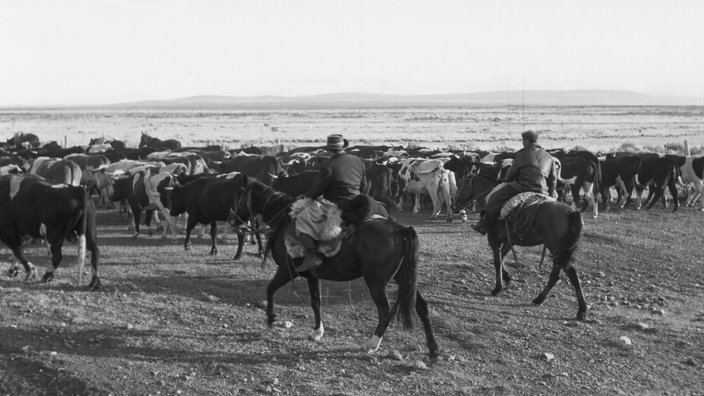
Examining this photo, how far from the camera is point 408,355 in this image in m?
9.15

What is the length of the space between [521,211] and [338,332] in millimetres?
3633

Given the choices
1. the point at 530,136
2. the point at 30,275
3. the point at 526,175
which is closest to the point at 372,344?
the point at 526,175

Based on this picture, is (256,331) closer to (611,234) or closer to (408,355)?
(408,355)

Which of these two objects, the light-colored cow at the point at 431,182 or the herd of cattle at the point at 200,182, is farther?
the light-colored cow at the point at 431,182

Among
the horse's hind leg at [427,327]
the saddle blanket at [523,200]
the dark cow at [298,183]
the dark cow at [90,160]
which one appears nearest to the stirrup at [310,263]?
the horse's hind leg at [427,327]

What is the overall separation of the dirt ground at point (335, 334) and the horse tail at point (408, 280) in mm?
563

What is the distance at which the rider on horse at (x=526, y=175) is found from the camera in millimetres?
11977

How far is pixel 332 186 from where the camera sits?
368 inches

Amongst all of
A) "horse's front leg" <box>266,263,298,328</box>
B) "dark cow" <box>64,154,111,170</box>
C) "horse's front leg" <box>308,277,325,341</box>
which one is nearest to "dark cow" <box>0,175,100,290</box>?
"horse's front leg" <box>266,263,298,328</box>

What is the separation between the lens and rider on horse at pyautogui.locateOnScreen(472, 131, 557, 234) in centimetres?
1198

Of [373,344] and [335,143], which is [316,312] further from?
[335,143]

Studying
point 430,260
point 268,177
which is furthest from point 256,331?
point 268,177

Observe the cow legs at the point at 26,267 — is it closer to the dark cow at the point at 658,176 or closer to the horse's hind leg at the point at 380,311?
the horse's hind leg at the point at 380,311

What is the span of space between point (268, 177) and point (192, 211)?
492 centimetres
